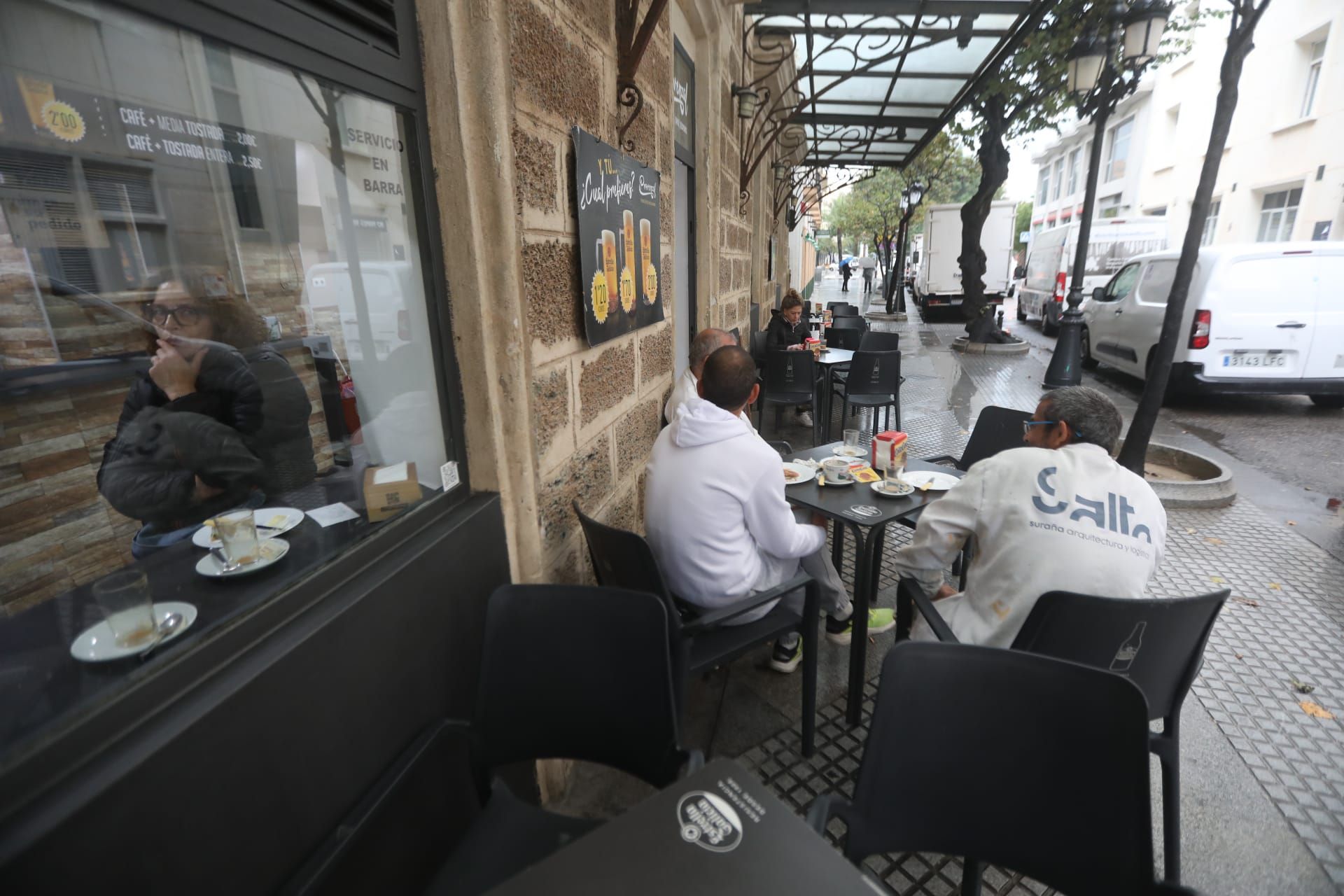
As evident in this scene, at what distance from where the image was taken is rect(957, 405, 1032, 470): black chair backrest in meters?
3.16

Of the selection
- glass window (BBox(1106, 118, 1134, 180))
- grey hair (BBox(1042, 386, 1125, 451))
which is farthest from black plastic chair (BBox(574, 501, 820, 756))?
glass window (BBox(1106, 118, 1134, 180))

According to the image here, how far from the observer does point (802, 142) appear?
11117 millimetres

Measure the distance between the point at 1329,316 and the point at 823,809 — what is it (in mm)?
7953

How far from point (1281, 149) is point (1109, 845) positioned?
831 inches

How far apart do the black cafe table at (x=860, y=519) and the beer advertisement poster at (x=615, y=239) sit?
1010mm

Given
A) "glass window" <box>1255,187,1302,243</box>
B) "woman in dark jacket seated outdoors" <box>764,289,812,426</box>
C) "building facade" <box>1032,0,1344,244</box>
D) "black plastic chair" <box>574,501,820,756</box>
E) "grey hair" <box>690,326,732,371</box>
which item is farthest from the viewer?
"glass window" <box>1255,187,1302,243</box>

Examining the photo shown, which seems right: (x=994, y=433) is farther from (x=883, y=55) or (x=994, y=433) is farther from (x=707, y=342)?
(x=883, y=55)

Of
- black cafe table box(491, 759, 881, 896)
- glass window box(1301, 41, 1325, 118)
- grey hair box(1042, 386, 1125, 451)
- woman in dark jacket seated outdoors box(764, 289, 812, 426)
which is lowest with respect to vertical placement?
black cafe table box(491, 759, 881, 896)

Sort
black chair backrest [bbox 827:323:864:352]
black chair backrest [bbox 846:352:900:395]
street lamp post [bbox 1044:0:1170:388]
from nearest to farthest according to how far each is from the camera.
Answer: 1. street lamp post [bbox 1044:0:1170:388]
2. black chair backrest [bbox 846:352:900:395]
3. black chair backrest [bbox 827:323:864:352]

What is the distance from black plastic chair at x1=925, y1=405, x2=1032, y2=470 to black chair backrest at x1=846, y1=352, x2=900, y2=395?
2296 mm

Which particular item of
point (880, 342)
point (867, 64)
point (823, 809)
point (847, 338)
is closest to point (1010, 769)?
point (823, 809)

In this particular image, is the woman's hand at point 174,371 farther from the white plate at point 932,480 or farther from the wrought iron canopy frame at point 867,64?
the wrought iron canopy frame at point 867,64

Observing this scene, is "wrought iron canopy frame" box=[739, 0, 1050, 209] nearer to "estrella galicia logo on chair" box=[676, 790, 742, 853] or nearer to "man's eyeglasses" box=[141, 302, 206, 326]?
"man's eyeglasses" box=[141, 302, 206, 326]

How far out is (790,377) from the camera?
19.1ft
